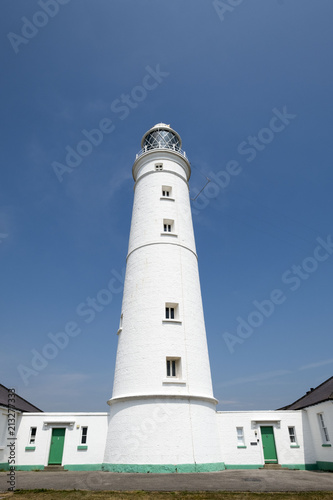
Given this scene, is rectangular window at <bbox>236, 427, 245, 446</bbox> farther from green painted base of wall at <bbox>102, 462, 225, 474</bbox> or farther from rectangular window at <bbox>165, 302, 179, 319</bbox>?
rectangular window at <bbox>165, 302, 179, 319</bbox>

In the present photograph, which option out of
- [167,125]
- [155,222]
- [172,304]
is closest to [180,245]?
[155,222]

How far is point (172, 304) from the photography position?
16984 mm

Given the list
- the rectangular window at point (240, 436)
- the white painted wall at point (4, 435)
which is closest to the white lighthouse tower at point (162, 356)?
the rectangular window at point (240, 436)

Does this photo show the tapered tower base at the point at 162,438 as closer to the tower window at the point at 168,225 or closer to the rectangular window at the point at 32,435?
the rectangular window at the point at 32,435

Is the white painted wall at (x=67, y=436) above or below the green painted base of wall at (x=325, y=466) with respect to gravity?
above

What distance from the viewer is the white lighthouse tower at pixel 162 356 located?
14.0 m

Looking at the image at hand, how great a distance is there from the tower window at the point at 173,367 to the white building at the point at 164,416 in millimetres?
47

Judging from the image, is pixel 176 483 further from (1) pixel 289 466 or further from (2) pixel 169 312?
(1) pixel 289 466

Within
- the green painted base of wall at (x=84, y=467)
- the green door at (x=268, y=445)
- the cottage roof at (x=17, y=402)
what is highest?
the cottage roof at (x=17, y=402)

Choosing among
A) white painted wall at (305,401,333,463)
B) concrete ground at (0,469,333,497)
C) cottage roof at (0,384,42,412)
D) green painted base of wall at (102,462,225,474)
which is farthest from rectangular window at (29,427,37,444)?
white painted wall at (305,401,333,463)

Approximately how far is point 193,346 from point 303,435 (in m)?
8.24

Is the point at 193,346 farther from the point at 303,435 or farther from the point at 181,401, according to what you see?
the point at 303,435

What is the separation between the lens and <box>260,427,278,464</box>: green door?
1664cm

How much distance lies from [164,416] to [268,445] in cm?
694
